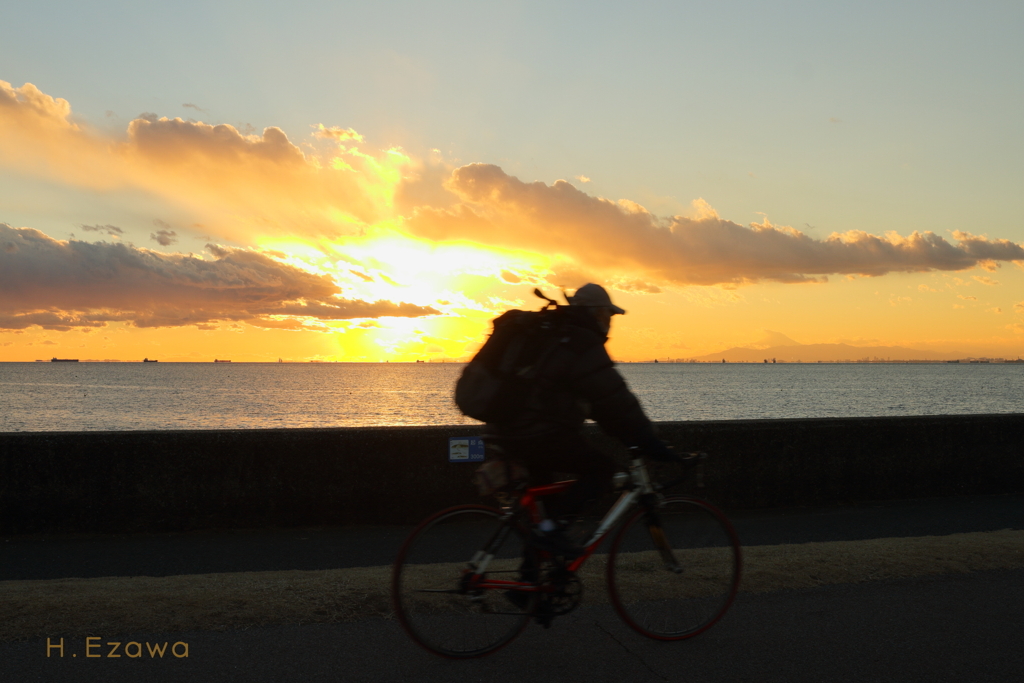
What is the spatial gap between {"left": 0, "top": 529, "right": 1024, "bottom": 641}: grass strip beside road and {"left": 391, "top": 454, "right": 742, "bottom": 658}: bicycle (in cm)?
56

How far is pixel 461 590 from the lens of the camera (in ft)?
11.4

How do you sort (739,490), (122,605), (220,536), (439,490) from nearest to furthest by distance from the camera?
(122,605)
(220,536)
(439,490)
(739,490)

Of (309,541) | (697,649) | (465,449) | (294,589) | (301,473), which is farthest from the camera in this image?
(465,449)

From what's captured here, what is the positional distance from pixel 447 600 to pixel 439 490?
3.98 meters

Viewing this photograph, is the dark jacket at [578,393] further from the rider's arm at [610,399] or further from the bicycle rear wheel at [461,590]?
the bicycle rear wheel at [461,590]

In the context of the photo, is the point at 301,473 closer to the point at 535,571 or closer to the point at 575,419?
the point at 535,571

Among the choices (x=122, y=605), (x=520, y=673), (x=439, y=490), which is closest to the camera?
(x=520, y=673)

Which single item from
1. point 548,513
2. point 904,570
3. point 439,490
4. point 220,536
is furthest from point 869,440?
point 220,536

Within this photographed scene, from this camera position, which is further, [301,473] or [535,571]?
[301,473]

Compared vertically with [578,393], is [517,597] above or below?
below

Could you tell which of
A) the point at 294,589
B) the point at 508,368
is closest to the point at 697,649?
the point at 508,368

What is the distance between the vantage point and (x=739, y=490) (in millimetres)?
8180

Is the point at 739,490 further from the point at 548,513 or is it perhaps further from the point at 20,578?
the point at 20,578

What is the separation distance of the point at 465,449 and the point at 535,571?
4040 millimetres
